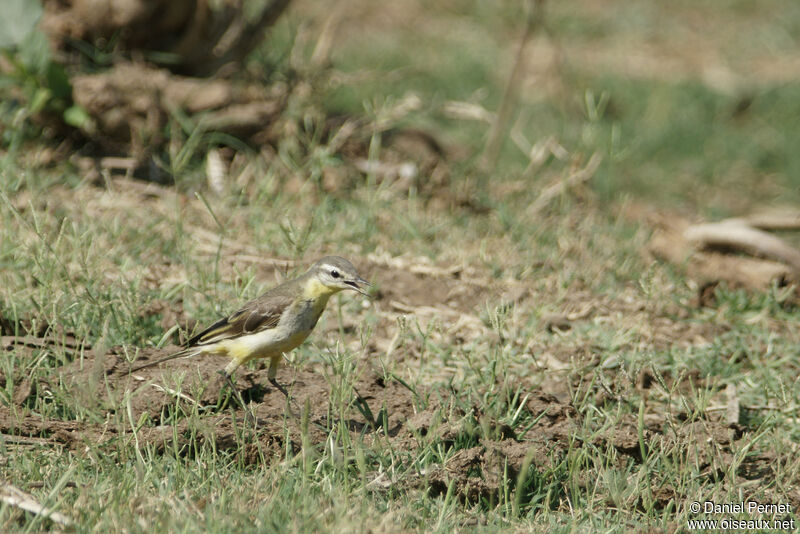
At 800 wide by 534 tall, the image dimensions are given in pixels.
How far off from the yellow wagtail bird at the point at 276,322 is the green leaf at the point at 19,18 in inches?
136

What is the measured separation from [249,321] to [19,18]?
3.70m

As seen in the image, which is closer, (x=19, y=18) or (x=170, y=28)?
(x=19, y=18)

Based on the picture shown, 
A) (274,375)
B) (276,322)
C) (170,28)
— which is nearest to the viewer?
(276,322)

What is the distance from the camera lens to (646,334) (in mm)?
6395

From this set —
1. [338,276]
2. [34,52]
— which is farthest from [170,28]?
[338,276]

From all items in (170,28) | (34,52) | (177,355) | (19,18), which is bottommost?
(177,355)

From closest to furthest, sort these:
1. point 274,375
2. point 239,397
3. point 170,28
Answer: point 239,397, point 274,375, point 170,28

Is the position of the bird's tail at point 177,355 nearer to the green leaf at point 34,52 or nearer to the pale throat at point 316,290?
the pale throat at point 316,290

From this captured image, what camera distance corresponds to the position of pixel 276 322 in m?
5.04

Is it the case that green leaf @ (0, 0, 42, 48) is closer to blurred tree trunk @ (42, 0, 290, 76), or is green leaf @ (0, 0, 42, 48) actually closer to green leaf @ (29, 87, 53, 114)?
green leaf @ (29, 87, 53, 114)

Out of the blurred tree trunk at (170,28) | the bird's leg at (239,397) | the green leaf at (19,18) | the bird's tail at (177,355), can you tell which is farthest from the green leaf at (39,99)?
the bird's leg at (239,397)

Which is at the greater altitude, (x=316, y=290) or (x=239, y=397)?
(x=316, y=290)

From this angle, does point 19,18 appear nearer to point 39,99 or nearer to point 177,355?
point 39,99

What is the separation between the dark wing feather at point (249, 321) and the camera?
199 inches
